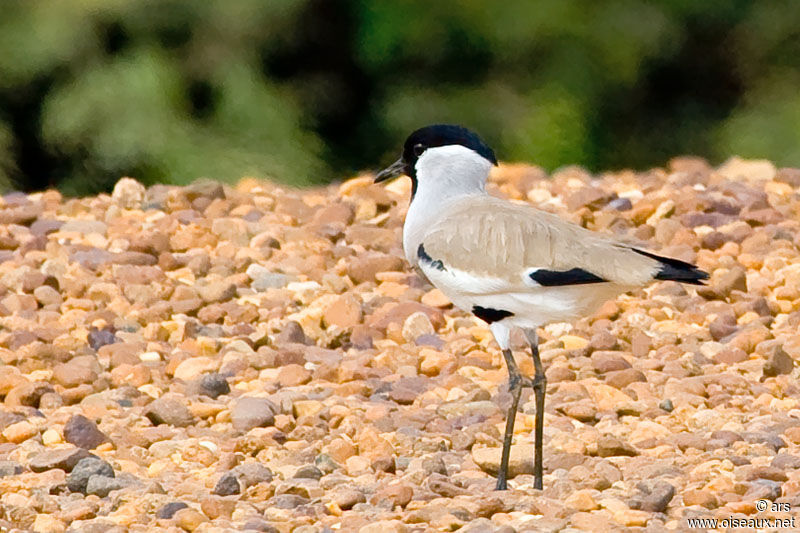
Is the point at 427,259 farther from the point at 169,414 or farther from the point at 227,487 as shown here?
the point at 169,414

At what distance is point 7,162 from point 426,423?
163 inches

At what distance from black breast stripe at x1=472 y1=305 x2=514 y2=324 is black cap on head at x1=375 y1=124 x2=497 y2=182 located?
1.89 ft

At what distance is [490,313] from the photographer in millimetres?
3674

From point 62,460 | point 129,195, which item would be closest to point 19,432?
point 62,460

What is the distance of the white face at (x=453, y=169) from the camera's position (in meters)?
4.08

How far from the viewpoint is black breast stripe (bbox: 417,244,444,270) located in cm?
372

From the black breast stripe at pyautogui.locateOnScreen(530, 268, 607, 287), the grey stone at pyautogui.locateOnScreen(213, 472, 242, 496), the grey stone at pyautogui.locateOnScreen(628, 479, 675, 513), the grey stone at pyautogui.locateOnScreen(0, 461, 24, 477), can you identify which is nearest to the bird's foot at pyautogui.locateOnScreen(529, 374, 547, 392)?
the black breast stripe at pyautogui.locateOnScreen(530, 268, 607, 287)

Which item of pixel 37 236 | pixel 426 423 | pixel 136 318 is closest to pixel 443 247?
pixel 426 423

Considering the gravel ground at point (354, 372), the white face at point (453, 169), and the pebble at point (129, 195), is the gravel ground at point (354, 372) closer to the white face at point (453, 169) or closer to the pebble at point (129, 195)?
the pebble at point (129, 195)

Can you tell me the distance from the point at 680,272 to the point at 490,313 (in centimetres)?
48

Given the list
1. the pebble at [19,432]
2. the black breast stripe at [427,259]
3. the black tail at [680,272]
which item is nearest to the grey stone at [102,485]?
the pebble at [19,432]

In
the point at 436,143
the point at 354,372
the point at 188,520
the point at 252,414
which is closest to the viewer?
the point at 188,520

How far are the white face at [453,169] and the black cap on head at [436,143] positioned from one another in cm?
1

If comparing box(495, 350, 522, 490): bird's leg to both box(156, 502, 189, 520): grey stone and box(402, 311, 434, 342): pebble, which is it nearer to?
box(156, 502, 189, 520): grey stone
